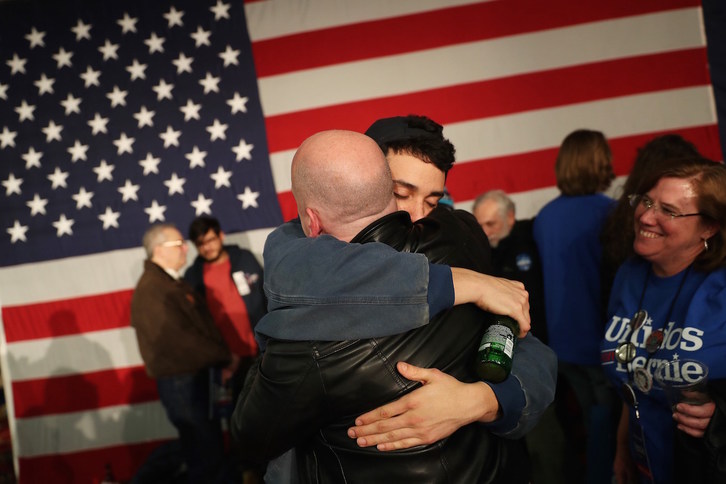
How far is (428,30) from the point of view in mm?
4316

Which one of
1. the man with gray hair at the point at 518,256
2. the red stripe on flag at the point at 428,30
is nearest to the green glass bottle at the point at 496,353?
the man with gray hair at the point at 518,256

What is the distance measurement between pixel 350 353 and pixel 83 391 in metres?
4.30

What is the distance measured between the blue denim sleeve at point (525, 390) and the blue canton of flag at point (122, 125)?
10.9 feet

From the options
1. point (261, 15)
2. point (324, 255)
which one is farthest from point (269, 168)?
point (324, 255)

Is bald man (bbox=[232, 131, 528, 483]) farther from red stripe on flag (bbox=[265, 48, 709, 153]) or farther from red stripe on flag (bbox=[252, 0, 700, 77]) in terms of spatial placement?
red stripe on flag (bbox=[252, 0, 700, 77])

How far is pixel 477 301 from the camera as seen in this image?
1121 mm

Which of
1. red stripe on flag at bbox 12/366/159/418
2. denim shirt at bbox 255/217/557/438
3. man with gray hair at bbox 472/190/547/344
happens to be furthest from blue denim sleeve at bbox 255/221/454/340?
red stripe on flag at bbox 12/366/159/418

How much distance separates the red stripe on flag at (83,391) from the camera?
4.60 m

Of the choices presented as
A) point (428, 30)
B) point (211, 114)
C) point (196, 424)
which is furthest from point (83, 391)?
point (428, 30)

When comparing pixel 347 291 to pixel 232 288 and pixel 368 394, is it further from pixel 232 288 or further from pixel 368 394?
pixel 232 288

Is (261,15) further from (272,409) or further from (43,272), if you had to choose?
(272,409)

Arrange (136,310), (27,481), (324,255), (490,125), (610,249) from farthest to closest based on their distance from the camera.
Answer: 1. (27,481)
2. (490,125)
3. (136,310)
4. (610,249)
5. (324,255)

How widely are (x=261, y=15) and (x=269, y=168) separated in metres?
1.13

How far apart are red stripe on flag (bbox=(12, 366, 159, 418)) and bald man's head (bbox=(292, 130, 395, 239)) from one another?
3.95m
